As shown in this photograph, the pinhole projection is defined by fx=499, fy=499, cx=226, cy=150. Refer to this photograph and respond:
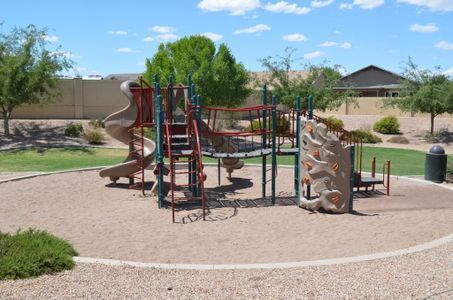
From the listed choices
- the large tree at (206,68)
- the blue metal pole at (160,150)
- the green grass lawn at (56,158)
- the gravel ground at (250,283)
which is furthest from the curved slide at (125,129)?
the large tree at (206,68)

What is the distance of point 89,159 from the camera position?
65.9 ft

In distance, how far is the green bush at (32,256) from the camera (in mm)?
6148

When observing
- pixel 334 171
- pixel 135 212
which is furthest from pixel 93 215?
pixel 334 171

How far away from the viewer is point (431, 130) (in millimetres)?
30719

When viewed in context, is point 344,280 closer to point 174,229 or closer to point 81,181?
point 174,229

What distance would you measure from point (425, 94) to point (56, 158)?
20.9m

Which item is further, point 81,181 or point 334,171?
point 81,181

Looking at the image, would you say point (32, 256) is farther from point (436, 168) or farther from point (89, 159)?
point (89, 159)

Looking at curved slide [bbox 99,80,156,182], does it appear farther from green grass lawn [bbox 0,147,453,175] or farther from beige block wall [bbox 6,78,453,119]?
beige block wall [bbox 6,78,453,119]

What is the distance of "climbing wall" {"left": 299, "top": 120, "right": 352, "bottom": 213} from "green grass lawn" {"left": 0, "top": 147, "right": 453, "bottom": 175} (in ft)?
22.7

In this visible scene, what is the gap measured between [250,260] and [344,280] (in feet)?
5.27

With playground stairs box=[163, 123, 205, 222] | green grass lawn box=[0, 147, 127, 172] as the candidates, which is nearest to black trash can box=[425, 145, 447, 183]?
playground stairs box=[163, 123, 205, 222]

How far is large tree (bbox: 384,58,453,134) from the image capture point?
29.0 metres

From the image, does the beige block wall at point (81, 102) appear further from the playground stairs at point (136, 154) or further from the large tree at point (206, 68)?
the playground stairs at point (136, 154)
